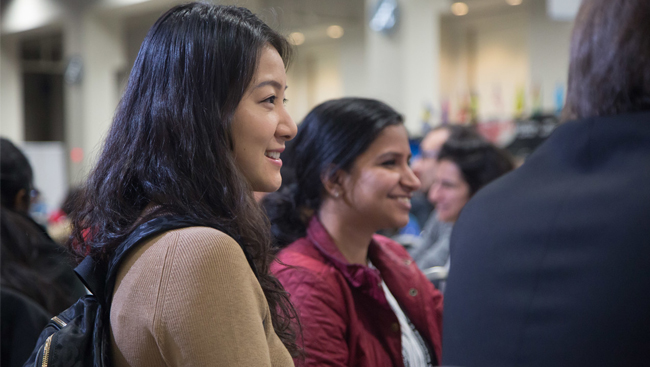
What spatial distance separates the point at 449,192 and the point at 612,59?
8.69 ft

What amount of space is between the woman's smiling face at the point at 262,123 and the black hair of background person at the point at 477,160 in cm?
241

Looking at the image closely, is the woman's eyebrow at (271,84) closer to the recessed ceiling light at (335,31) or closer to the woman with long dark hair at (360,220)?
the woman with long dark hair at (360,220)

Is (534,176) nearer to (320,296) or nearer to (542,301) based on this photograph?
(542,301)

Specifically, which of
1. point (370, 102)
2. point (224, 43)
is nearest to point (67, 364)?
point (224, 43)

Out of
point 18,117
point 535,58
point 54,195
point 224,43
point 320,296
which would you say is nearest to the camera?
point 224,43

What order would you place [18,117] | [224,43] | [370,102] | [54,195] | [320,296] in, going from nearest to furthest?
[224,43] < [320,296] < [370,102] < [54,195] < [18,117]

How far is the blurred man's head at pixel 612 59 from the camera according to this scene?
89 cm

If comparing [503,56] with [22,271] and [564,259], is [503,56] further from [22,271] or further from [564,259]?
[564,259]

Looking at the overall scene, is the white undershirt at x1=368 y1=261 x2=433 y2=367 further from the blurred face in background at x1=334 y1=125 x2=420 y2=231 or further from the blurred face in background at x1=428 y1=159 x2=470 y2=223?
the blurred face in background at x1=428 y1=159 x2=470 y2=223

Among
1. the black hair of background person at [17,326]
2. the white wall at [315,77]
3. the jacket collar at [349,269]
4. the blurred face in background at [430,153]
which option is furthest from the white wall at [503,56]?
the black hair of background person at [17,326]

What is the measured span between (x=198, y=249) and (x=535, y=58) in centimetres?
855

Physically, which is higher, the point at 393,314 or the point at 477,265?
the point at 477,265

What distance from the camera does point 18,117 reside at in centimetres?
1360

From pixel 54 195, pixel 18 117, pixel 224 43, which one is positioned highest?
pixel 224 43
